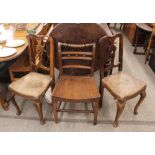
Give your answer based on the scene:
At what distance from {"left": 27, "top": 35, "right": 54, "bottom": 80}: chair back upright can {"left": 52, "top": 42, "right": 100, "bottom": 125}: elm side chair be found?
0.32 feet

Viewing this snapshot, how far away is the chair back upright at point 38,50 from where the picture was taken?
1.80 m

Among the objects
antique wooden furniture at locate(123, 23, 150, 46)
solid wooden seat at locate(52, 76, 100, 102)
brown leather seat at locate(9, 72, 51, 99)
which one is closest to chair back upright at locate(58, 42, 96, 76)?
solid wooden seat at locate(52, 76, 100, 102)

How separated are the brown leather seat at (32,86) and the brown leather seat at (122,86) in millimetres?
656

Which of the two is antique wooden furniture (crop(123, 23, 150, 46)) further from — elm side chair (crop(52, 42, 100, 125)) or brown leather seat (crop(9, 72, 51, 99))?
brown leather seat (crop(9, 72, 51, 99))

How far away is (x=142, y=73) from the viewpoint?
288 centimetres

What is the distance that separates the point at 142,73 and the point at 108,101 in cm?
98

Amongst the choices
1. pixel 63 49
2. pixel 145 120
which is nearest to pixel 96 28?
pixel 63 49

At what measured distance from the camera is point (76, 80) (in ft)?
6.31

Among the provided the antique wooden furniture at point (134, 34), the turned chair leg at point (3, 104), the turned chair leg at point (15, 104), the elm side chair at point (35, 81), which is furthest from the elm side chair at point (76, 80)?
the antique wooden furniture at point (134, 34)

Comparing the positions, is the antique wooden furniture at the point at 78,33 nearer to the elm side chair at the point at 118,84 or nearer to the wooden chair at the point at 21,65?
the elm side chair at the point at 118,84

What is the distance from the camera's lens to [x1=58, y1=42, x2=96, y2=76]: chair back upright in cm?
177

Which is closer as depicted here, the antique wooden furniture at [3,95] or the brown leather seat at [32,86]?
the brown leather seat at [32,86]

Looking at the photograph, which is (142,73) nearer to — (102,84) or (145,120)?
(145,120)

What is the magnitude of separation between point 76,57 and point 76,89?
335mm
